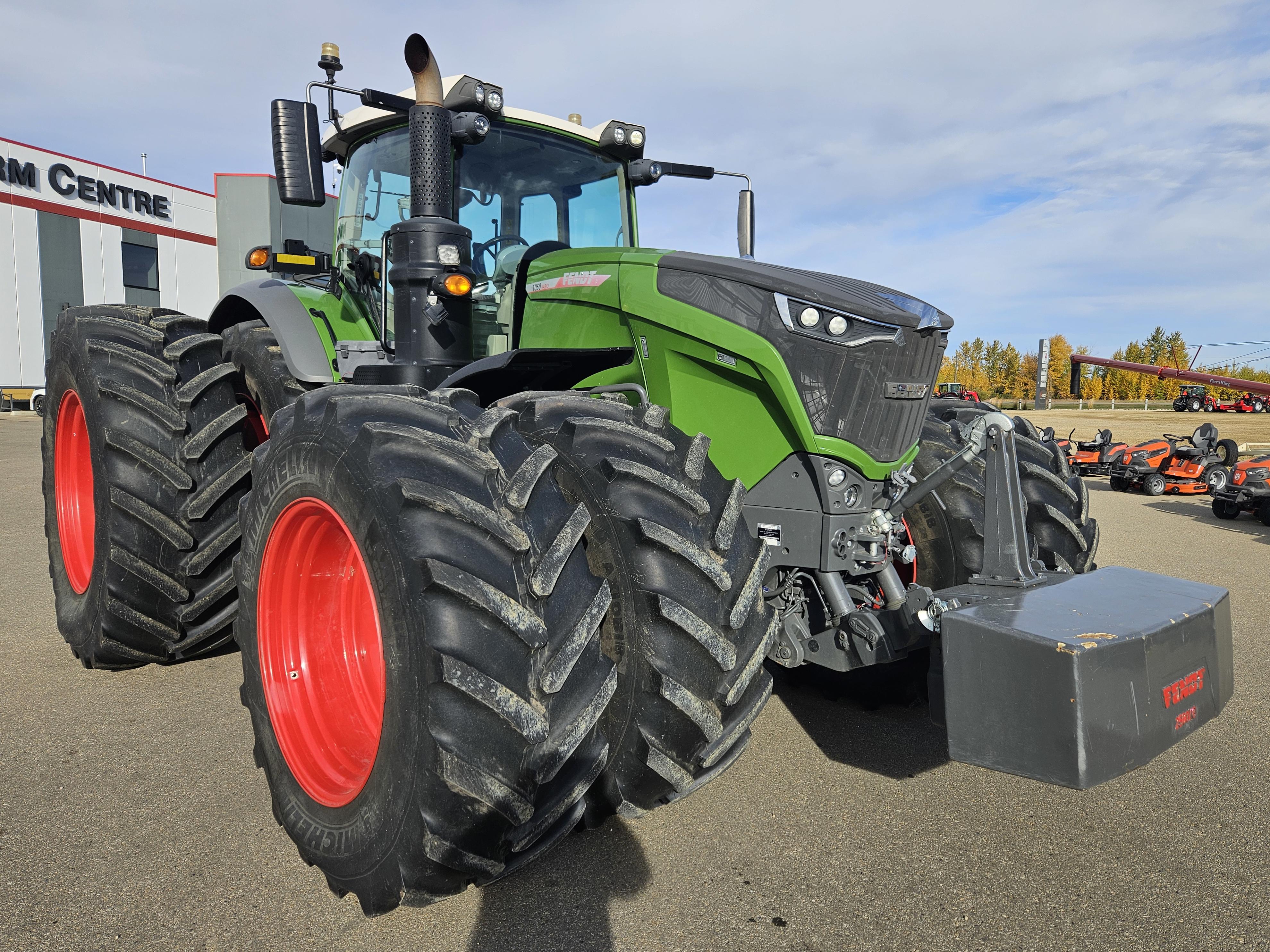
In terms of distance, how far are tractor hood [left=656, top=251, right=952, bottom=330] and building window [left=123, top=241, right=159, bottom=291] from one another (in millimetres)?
29406

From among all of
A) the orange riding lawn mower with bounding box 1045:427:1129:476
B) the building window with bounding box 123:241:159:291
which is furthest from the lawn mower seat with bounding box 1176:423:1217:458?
the building window with bounding box 123:241:159:291

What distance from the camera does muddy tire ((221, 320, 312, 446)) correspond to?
11.9 ft

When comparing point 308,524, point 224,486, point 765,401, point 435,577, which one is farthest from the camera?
point 224,486

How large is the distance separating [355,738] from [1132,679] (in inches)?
80.9

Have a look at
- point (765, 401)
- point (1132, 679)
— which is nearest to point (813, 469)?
point (765, 401)

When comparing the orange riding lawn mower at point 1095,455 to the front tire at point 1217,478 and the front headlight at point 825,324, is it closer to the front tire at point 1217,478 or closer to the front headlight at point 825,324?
the front tire at point 1217,478

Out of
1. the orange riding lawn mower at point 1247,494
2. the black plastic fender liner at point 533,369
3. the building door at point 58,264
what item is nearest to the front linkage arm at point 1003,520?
the black plastic fender liner at point 533,369

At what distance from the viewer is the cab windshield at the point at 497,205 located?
3291 mm

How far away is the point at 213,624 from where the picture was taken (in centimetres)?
354

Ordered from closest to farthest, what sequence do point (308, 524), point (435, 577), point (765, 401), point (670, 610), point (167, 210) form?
point (435, 577), point (670, 610), point (308, 524), point (765, 401), point (167, 210)

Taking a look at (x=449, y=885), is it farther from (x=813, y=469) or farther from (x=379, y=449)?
(x=813, y=469)

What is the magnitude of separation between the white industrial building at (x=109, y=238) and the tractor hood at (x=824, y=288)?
939 inches

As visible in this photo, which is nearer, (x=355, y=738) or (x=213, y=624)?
(x=355, y=738)

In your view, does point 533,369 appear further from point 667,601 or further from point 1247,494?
point 1247,494
